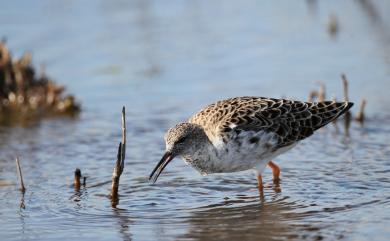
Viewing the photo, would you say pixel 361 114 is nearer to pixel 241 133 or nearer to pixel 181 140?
pixel 241 133

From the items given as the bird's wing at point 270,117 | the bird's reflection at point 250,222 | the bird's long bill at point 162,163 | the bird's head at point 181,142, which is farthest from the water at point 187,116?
the bird's wing at point 270,117

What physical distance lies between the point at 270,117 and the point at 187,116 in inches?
107

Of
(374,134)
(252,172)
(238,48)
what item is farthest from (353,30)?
(252,172)

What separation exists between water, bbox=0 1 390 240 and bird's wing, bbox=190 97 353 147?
1.67ft

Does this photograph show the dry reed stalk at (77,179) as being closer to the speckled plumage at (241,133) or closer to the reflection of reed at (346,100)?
the speckled plumage at (241,133)

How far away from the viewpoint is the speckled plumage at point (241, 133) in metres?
8.79

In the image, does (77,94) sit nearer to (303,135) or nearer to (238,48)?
(238,48)

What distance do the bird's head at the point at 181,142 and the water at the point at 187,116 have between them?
398 millimetres

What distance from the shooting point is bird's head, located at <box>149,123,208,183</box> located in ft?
28.6

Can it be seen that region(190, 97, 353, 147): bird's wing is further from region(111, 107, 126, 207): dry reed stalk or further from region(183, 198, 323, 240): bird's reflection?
region(111, 107, 126, 207): dry reed stalk

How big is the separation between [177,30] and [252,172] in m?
5.92

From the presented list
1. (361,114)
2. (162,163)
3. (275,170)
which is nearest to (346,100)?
(361,114)

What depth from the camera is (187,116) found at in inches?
461

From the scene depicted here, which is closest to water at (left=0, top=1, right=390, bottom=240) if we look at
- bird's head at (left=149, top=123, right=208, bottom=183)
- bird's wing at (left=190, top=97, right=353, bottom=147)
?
bird's head at (left=149, top=123, right=208, bottom=183)
